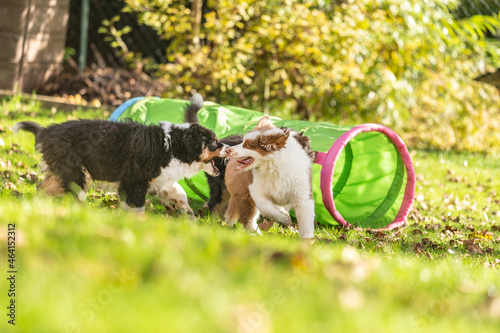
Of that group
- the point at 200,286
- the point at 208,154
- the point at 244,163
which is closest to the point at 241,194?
the point at 244,163

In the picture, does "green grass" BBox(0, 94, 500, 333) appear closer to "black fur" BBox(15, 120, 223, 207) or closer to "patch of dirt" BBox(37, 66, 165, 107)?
"black fur" BBox(15, 120, 223, 207)

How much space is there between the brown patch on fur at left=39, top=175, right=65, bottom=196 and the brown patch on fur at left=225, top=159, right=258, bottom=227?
4.48ft

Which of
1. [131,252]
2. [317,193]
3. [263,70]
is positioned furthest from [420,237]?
[263,70]

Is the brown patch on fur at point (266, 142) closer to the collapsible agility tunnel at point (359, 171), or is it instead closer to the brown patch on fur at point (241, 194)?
the brown patch on fur at point (241, 194)

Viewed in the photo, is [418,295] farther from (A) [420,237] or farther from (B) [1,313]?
(A) [420,237]

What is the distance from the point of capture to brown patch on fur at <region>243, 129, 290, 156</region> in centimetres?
455

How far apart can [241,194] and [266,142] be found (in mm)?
536

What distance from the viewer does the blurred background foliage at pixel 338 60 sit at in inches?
378

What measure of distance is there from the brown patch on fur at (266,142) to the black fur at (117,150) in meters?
0.39

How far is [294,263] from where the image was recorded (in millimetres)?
2371

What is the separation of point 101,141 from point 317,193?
2.16m

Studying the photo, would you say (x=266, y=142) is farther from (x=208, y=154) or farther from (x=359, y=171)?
(x=359, y=171)

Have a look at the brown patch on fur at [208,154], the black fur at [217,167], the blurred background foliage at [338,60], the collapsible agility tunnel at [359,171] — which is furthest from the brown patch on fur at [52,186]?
the blurred background foliage at [338,60]

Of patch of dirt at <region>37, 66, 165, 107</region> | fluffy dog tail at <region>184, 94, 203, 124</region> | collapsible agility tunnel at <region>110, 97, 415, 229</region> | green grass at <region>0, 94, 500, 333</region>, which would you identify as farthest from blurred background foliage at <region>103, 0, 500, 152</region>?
green grass at <region>0, 94, 500, 333</region>
